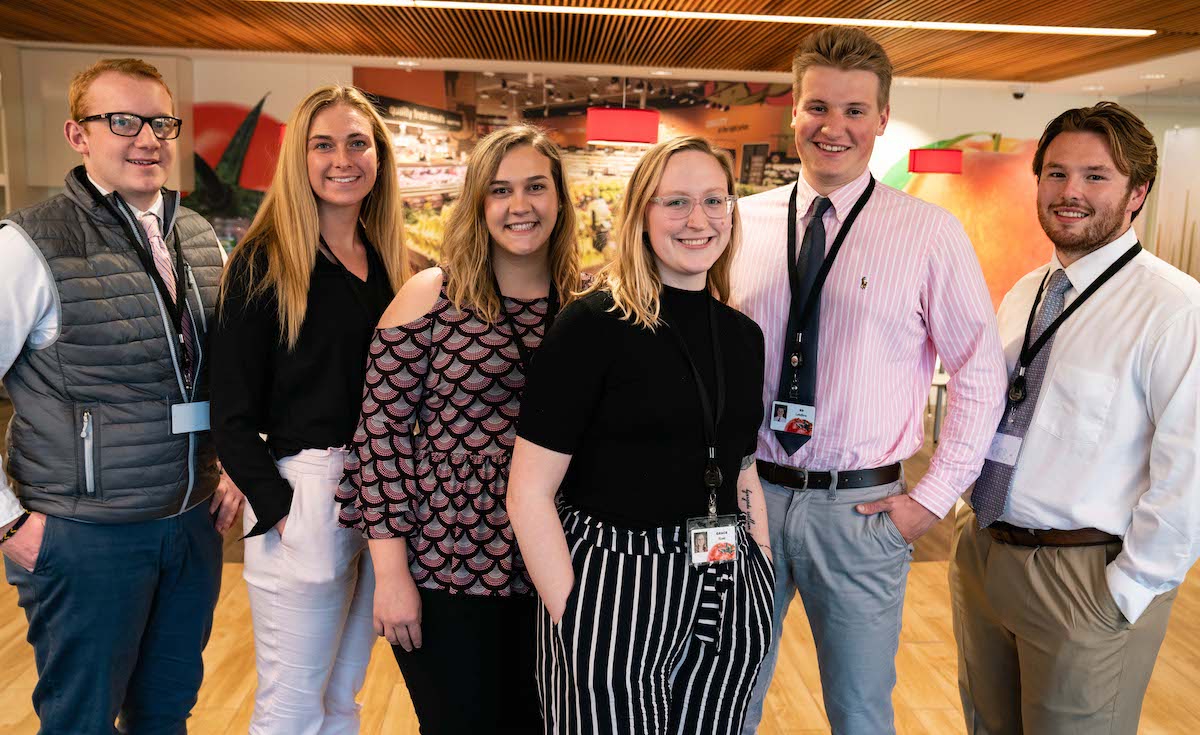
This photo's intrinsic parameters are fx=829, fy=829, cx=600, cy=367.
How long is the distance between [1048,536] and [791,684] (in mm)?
1614

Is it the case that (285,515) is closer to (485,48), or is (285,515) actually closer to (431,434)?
(431,434)

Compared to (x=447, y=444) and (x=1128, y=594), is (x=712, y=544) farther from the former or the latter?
(x=1128, y=594)

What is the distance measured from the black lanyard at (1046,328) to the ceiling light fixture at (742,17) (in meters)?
4.86

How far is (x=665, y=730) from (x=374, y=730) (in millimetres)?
1775

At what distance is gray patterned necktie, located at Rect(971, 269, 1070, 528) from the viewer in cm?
205

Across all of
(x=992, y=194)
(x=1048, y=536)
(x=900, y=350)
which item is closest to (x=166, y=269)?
(x=900, y=350)

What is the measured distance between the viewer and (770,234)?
2189 mm

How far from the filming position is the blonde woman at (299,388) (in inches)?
74.7

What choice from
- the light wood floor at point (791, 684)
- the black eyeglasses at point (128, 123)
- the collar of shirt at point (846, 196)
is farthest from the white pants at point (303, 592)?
the collar of shirt at point (846, 196)

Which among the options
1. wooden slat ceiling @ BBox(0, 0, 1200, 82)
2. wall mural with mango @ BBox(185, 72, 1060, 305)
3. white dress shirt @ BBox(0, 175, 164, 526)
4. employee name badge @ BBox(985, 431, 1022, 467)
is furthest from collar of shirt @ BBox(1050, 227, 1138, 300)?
wall mural with mango @ BBox(185, 72, 1060, 305)

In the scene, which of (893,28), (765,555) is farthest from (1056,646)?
(893,28)

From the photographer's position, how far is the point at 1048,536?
6.55ft

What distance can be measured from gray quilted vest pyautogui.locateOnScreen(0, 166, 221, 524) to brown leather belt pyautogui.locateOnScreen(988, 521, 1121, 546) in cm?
205

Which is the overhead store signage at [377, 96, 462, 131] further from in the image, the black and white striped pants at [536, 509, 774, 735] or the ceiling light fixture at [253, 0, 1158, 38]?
the black and white striped pants at [536, 509, 774, 735]
